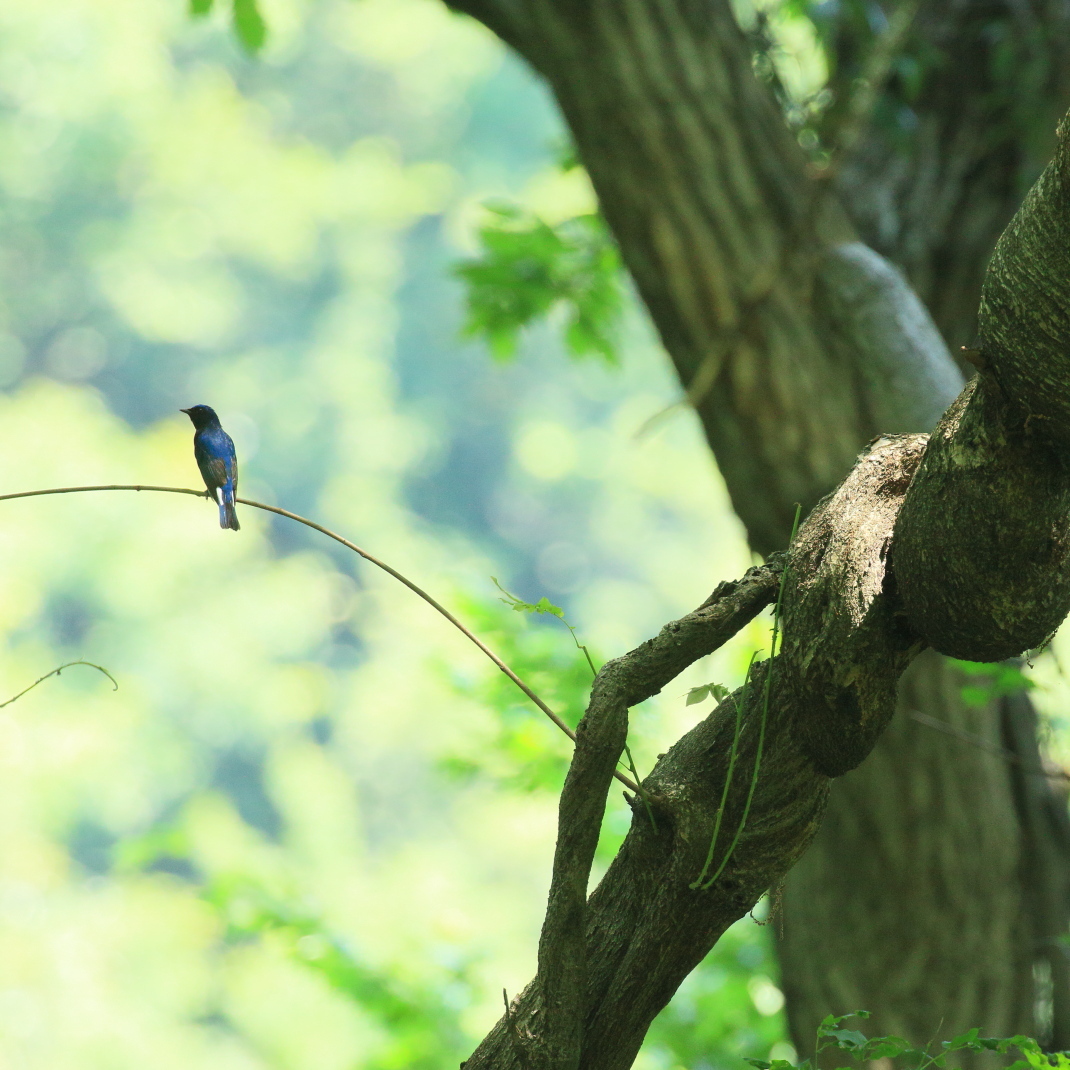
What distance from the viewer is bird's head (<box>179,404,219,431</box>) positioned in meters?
1.62

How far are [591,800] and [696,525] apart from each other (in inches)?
541

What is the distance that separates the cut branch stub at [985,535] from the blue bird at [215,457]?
1.02m

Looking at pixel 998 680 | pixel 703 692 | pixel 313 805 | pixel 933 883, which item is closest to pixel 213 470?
pixel 703 692

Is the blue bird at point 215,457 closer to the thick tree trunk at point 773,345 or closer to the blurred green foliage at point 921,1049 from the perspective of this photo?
the blurred green foliage at point 921,1049

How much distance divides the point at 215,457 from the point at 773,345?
1.36m

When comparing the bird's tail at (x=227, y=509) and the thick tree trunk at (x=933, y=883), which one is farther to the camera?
the thick tree trunk at (x=933, y=883)

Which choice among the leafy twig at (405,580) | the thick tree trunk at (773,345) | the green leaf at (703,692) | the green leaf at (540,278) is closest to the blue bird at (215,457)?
the leafy twig at (405,580)

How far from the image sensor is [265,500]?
13750 mm

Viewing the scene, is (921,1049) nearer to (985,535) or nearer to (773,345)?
(985,535)

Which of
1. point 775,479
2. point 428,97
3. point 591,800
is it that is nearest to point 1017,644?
point 591,800

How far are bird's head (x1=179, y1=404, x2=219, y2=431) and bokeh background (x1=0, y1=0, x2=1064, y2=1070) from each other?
249 inches

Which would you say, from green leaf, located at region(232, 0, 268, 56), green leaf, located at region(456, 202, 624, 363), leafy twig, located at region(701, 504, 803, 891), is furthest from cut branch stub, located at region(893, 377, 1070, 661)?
green leaf, located at region(456, 202, 624, 363)

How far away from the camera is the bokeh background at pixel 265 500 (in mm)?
10289

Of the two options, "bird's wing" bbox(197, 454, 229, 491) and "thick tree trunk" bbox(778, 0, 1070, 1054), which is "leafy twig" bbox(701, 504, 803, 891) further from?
"thick tree trunk" bbox(778, 0, 1070, 1054)
